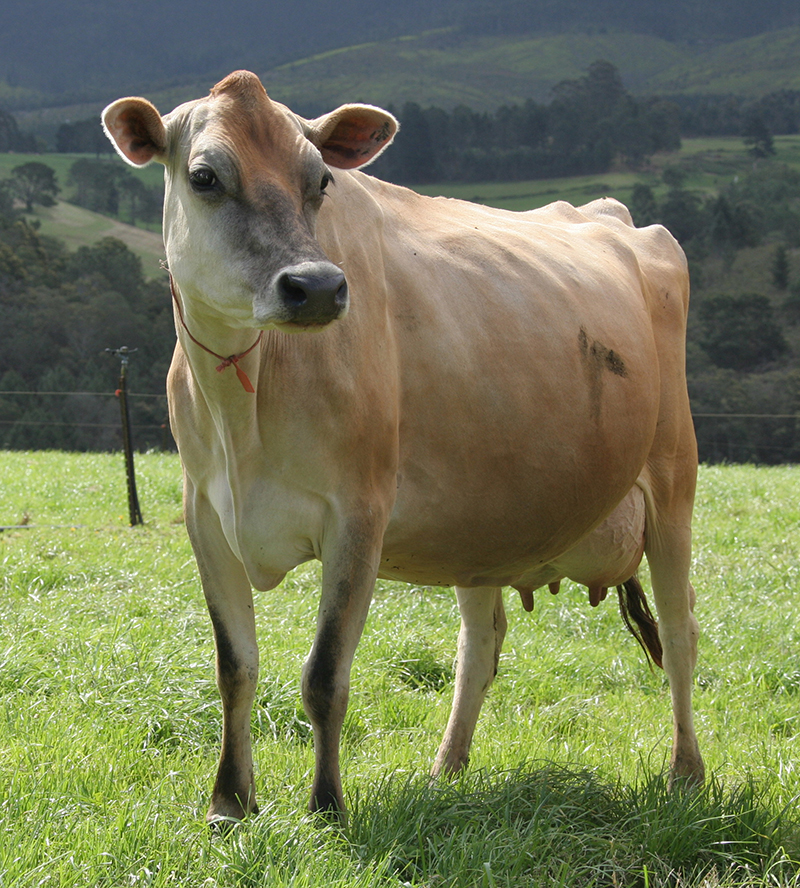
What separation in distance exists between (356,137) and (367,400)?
1019 mm

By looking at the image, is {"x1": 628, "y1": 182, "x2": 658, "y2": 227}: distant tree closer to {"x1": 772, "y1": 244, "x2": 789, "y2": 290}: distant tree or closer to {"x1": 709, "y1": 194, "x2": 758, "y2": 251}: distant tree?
{"x1": 709, "y1": 194, "x2": 758, "y2": 251}: distant tree

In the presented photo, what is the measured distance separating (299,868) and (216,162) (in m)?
2.22

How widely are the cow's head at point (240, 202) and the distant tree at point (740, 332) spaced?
73969 millimetres

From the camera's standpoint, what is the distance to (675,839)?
3545 millimetres

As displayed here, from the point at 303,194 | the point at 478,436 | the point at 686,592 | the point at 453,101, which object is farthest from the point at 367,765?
the point at 453,101

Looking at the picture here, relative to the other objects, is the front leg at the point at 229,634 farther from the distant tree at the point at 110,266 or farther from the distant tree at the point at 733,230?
the distant tree at the point at 733,230

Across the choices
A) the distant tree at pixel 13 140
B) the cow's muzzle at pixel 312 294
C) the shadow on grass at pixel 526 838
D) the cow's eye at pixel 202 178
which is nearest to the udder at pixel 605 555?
the shadow on grass at pixel 526 838

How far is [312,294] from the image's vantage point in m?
2.86

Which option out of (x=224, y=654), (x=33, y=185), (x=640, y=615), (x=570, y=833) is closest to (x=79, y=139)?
(x=33, y=185)

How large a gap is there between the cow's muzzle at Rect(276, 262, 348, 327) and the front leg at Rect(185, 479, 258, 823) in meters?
1.19

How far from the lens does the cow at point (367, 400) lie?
10.4 feet

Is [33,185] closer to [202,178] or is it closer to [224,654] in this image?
[224,654]

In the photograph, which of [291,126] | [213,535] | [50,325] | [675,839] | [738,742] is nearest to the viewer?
[291,126]

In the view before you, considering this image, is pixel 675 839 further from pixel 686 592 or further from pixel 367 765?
pixel 686 592
